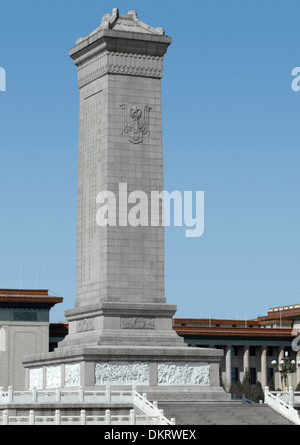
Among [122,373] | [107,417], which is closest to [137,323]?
[122,373]

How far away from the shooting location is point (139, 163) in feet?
193

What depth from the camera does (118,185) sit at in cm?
5806

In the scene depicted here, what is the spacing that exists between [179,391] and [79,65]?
18.8 metres

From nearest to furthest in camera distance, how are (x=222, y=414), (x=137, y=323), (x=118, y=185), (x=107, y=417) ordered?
(x=107, y=417) < (x=222, y=414) < (x=137, y=323) < (x=118, y=185)

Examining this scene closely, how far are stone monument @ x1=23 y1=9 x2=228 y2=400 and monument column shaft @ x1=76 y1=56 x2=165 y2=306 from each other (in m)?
0.05

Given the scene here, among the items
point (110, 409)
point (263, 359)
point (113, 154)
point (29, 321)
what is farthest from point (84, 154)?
point (263, 359)

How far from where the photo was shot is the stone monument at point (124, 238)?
183 feet

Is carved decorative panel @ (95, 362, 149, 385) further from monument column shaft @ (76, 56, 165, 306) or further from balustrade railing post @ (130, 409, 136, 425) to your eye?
balustrade railing post @ (130, 409, 136, 425)

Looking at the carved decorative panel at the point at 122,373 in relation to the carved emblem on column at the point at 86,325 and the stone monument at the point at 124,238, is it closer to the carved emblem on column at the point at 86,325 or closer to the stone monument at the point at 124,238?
the stone monument at the point at 124,238

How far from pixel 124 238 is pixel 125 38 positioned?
10.2 meters

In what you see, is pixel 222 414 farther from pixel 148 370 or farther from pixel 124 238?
pixel 124 238

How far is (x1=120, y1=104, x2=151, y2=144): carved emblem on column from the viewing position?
58969 mm

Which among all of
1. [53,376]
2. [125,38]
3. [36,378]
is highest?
[125,38]

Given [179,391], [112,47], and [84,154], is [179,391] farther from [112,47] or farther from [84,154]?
[112,47]
